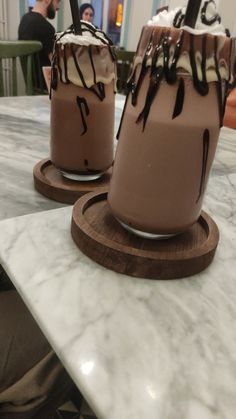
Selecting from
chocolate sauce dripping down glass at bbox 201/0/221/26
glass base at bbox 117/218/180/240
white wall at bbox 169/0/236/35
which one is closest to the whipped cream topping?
chocolate sauce dripping down glass at bbox 201/0/221/26

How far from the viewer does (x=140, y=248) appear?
475mm

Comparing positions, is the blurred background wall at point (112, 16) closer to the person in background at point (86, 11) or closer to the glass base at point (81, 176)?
the person in background at point (86, 11)

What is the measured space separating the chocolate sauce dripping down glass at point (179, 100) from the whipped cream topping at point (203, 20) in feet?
0.20

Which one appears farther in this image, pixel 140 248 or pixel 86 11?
pixel 86 11

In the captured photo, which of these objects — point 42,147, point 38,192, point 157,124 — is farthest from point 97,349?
point 42,147

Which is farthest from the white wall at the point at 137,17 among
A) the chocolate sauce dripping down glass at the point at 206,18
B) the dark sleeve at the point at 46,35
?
the chocolate sauce dripping down glass at the point at 206,18

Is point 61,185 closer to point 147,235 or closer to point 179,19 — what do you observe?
point 147,235

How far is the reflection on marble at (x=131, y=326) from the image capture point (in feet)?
1.03

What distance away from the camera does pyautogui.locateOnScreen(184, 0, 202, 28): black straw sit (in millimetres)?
376

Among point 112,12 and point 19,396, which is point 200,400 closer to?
point 19,396

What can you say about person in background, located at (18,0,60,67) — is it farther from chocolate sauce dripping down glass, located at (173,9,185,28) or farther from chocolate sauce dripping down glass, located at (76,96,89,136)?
chocolate sauce dripping down glass, located at (173,9,185,28)

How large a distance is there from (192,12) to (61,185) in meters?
0.38

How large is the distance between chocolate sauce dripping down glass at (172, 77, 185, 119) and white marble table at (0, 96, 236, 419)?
22 centimetres

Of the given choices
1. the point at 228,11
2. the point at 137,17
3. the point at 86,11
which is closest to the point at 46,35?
the point at 228,11
